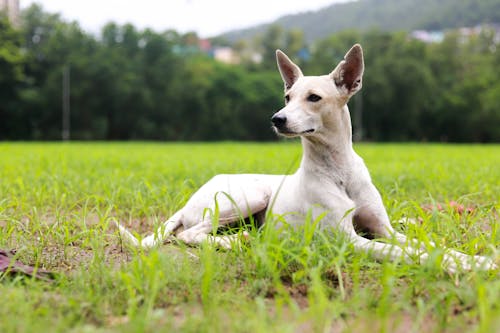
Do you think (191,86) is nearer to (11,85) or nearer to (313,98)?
(11,85)

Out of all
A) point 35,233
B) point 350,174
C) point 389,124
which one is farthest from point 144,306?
point 389,124

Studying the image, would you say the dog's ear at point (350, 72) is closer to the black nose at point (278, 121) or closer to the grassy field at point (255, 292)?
the black nose at point (278, 121)

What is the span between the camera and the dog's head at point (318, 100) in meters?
3.25

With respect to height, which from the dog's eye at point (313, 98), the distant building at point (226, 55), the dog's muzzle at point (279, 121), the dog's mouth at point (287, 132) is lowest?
the dog's mouth at point (287, 132)

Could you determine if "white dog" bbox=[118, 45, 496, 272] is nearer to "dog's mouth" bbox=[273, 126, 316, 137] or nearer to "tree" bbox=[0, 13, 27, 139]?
"dog's mouth" bbox=[273, 126, 316, 137]

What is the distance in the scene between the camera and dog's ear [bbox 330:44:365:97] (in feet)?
11.6

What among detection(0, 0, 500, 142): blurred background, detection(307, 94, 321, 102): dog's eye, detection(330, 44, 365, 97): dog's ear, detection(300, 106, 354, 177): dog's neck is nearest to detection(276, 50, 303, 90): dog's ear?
detection(330, 44, 365, 97): dog's ear

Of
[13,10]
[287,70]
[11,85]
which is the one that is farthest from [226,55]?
[287,70]

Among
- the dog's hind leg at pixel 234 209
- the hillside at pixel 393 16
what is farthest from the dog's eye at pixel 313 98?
the hillside at pixel 393 16

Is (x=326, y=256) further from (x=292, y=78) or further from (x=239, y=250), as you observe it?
(x=292, y=78)

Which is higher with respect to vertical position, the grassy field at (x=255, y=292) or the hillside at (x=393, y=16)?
the hillside at (x=393, y=16)

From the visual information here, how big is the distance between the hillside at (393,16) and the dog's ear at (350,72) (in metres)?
62.8

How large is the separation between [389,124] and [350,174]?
147ft

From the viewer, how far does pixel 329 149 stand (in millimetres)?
3432
